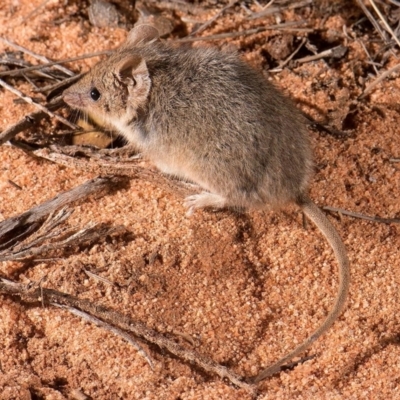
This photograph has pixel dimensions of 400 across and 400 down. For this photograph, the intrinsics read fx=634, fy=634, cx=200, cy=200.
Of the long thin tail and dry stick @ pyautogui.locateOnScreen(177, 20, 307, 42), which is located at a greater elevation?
dry stick @ pyautogui.locateOnScreen(177, 20, 307, 42)

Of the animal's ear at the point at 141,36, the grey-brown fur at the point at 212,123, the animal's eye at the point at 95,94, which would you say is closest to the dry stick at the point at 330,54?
the grey-brown fur at the point at 212,123

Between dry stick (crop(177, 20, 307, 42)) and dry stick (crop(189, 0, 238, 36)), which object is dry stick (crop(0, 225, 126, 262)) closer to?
dry stick (crop(177, 20, 307, 42))

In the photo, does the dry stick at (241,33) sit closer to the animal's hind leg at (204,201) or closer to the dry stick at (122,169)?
the dry stick at (122,169)

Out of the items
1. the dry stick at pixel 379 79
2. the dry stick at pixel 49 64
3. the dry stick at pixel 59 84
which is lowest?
the dry stick at pixel 59 84

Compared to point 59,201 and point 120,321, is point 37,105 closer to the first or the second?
point 59,201

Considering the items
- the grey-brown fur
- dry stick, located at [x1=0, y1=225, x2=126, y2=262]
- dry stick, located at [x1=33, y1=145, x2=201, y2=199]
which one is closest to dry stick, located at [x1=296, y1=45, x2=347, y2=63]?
the grey-brown fur

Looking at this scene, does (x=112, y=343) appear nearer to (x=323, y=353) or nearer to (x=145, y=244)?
(x=145, y=244)

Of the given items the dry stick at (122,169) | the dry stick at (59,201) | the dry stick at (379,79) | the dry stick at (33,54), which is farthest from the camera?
the dry stick at (33,54)
